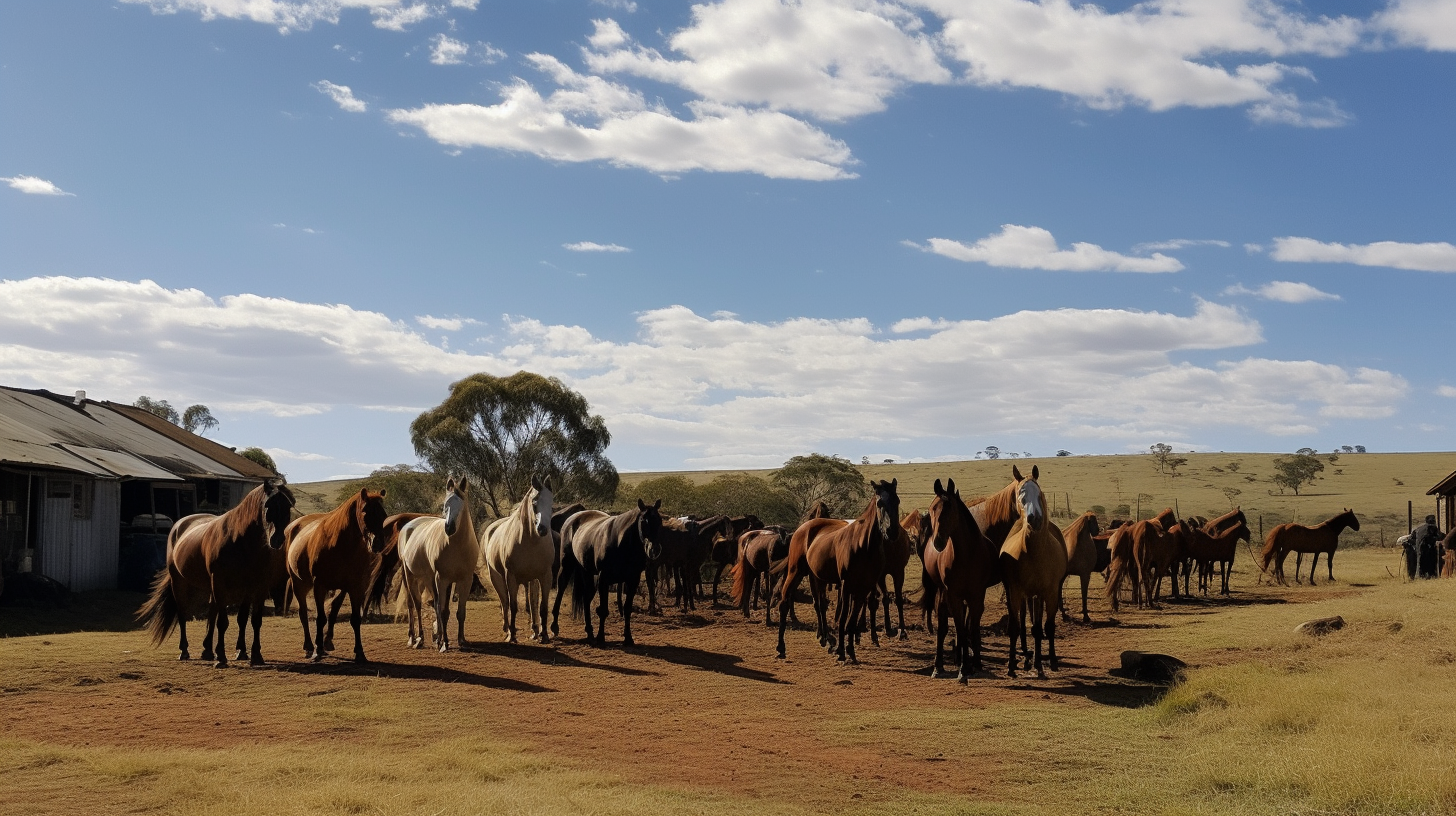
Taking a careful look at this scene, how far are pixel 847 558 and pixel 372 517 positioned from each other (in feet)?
20.5

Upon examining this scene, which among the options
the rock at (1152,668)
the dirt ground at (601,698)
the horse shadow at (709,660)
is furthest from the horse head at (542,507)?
the rock at (1152,668)

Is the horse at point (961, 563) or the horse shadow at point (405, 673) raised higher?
the horse at point (961, 563)

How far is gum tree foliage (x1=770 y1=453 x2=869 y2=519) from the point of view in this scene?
49.7 meters

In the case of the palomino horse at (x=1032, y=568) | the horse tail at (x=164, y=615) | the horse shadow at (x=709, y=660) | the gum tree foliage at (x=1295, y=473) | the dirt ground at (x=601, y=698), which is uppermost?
the gum tree foliage at (x=1295, y=473)

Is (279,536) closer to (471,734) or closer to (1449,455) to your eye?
(471,734)

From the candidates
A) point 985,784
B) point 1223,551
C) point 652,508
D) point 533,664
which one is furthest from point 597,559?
point 1223,551

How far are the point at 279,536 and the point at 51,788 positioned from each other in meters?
5.66

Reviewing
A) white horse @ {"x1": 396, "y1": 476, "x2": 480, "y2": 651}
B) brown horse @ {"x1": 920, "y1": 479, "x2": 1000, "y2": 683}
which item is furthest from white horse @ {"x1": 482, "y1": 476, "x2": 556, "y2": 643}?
brown horse @ {"x1": 920, "y1": 479, "x2": 1000, "y2": 683}

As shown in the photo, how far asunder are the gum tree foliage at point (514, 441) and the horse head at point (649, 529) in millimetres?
34015

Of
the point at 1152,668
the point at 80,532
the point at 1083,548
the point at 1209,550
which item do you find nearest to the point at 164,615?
the point at 80,532

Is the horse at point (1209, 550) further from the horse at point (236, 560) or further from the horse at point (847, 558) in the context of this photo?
the horse at point (236, 560)

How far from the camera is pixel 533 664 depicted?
541 inches

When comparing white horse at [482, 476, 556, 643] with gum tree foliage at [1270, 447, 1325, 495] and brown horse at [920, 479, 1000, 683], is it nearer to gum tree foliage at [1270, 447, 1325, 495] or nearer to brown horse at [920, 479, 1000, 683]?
brown horse at [920, 479, 1000, 683]

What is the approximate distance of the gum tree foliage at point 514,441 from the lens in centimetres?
5012
